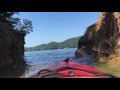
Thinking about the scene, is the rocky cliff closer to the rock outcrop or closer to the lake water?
the lake water

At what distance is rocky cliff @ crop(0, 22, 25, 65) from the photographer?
12211mm

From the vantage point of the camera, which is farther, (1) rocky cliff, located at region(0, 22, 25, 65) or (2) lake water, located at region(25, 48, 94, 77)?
(1) rocky cliff, located at region(0, 22, 25, 65)

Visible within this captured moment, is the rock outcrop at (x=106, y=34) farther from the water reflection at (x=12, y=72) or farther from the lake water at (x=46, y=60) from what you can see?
the water reflection at (x=12, y=72)

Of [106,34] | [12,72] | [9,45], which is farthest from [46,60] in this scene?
[106,34]

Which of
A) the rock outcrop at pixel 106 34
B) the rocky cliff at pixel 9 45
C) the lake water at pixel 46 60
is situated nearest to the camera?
the rock outcrop at pixel 106 34

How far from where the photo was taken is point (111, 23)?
10188mm

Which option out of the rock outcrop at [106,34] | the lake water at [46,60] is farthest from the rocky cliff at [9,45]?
the rock outcrop at [106,34]

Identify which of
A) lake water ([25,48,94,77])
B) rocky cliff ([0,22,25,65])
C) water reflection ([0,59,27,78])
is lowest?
water reflection ([0,59,27,78])

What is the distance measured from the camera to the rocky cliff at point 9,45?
40.1 ft

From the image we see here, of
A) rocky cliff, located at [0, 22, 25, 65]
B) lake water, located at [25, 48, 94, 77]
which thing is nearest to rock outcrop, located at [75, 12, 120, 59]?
lake water, located at [25, 48, 94, 77]

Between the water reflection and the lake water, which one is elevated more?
the lake water

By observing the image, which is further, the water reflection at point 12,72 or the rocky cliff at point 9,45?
the rocky cliff at point 9,45
